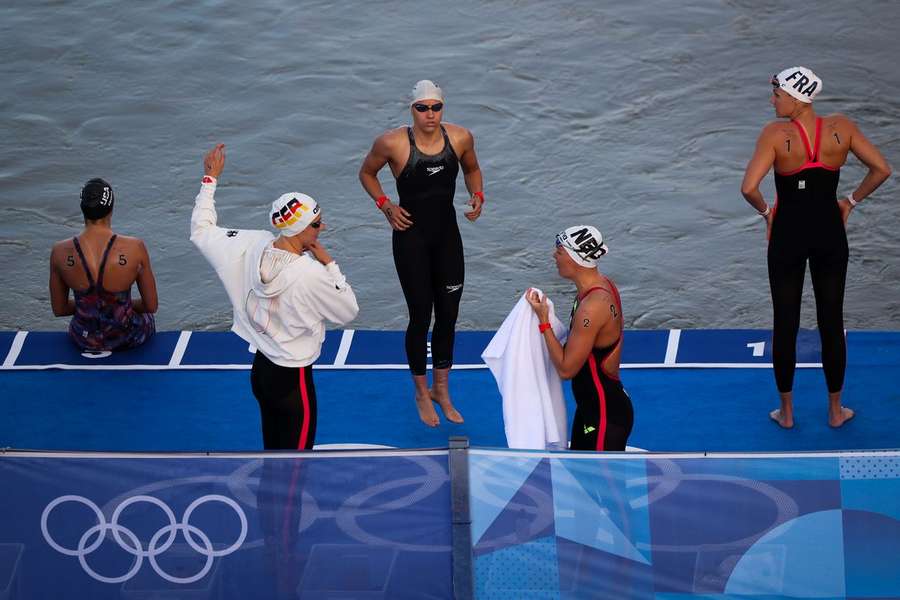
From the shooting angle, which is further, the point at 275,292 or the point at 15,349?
the point at 15,349

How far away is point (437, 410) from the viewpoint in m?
7.72

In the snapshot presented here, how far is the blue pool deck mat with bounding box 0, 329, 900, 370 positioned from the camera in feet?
27.0

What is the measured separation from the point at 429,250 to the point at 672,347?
1.96m

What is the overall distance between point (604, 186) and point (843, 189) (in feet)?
6.16

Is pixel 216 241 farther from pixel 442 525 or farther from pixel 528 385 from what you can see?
pixel 442 525

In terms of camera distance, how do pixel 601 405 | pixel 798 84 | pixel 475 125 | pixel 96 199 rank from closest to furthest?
pixel 601 405, pixel 798 84, pixel 96 199, pixel 475 125

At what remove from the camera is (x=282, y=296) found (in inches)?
237

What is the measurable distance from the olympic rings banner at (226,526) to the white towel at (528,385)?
1.20 meters

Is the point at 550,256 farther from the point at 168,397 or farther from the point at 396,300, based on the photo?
the point at 168,397

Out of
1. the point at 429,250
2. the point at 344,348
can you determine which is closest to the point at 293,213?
the point at 429,250

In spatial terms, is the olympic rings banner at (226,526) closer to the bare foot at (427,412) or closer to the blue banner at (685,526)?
the blue banner at (685,526)

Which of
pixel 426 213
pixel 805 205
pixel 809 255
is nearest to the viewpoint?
pixel 805 205

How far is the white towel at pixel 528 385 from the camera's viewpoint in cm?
625

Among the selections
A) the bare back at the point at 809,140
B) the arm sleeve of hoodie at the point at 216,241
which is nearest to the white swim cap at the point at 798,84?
the bare back at the point at 809,140
